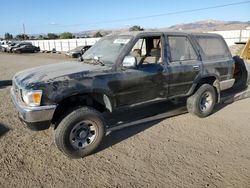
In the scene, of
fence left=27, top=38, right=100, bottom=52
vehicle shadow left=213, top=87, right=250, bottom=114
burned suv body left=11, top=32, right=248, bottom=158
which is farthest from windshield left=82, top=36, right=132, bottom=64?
fence left=27, top=38, right=100, bottom=52

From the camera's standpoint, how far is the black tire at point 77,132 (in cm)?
373

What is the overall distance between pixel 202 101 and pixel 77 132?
2.99 metres

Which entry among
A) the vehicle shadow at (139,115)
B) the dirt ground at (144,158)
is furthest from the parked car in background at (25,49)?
the vehicle shadow at (139,115)

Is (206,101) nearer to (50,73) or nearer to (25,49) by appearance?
(50,73)

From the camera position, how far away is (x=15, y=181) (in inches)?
132

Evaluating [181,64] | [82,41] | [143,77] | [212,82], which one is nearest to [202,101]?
[212,82]

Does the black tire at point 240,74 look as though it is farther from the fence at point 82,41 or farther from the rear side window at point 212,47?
the fence at point 82,41

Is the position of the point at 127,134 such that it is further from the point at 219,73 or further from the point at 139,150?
the point at 219,73

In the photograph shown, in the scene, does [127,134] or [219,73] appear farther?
[219,73]

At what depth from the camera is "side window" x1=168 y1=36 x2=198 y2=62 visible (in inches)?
196

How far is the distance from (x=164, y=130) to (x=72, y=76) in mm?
2175

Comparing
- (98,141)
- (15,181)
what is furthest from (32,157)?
(98,141)

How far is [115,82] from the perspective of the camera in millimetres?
4148

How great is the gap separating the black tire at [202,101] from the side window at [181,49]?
0.73m
